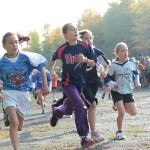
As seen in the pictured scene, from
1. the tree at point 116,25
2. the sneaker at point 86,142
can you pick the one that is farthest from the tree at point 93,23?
the sneaker at point 86,142

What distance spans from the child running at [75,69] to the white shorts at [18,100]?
76cm

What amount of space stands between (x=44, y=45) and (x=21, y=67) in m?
75.6

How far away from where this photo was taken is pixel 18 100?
6.10 m

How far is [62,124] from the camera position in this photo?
32.3ft

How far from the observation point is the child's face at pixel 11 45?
20.1 ft

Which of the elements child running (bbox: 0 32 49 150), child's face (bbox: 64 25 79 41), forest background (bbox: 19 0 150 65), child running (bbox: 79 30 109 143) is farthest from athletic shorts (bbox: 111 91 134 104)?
forest background (bbox: 19 0 150 65)

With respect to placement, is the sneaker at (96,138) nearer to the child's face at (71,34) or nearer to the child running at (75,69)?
the child running at (75,69)

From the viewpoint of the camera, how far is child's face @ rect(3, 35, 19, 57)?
612 cm

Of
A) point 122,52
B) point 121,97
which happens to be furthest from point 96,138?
point 122,52

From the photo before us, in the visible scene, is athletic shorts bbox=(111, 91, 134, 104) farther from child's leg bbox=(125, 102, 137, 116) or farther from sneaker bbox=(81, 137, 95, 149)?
sneaker bbox=(81, 137, 95, 149)

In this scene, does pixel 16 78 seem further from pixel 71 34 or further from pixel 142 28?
pixel 142 28

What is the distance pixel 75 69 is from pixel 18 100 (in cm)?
109

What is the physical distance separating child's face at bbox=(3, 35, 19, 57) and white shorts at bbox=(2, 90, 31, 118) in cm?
55

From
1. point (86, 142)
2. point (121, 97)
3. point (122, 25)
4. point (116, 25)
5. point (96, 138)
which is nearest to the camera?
point (86, 142)
